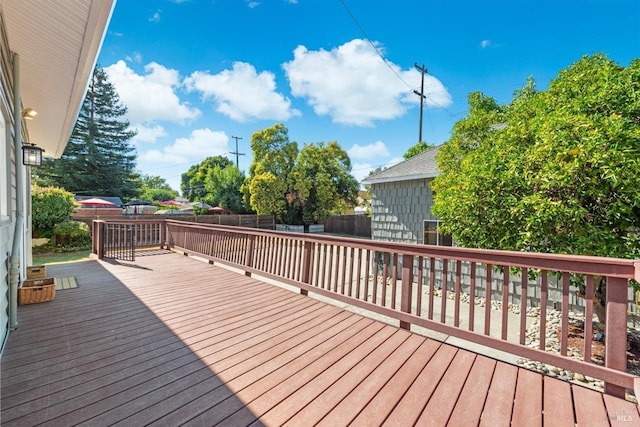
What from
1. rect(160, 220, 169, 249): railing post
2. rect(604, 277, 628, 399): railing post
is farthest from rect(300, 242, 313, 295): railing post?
rect(160, 220, 169, 249): railing post

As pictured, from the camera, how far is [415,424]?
1587 mm

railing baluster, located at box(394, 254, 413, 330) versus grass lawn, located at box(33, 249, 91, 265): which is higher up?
railing baluster, located at box(394, 254, 413, 330)

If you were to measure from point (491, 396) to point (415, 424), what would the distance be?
0.61 m

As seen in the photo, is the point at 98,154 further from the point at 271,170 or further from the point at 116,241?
the point at 116,241

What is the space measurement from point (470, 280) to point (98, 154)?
2620cm

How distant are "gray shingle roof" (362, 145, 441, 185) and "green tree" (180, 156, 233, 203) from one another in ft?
82.0

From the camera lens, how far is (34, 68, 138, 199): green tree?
20047mm

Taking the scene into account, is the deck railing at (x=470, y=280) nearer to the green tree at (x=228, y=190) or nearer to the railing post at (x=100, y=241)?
the railing post at (x=100, y=241)

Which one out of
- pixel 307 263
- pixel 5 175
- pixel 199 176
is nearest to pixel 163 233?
pixel 5 175

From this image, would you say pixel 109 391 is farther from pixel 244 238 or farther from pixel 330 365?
pixel 244 238

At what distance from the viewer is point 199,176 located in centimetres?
3388

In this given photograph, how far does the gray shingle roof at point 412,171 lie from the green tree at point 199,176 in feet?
82.0

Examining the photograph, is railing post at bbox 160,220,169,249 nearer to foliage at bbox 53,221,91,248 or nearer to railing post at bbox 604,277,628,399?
foliage at bbox 53,221,91,248

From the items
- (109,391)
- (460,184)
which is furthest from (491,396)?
(460,184)
